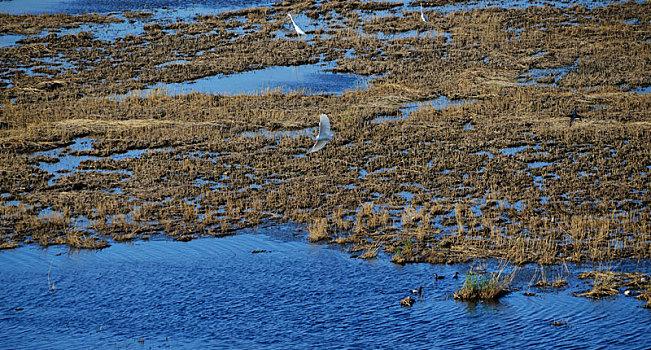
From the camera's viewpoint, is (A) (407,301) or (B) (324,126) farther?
(B) (324,126)

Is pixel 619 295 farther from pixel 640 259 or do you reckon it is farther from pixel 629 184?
pixel 629 184

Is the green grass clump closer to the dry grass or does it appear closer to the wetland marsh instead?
the wetland marsh

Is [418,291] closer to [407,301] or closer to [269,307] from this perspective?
[407,301]

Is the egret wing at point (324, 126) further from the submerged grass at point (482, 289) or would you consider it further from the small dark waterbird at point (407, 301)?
the small dark waterbird at point (407, 301)

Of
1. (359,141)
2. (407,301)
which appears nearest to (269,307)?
(407,301)

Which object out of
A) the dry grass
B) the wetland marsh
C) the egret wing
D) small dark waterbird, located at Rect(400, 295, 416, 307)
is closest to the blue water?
the wetland marsh

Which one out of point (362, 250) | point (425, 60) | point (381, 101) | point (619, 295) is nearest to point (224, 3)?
point (425, 60)
